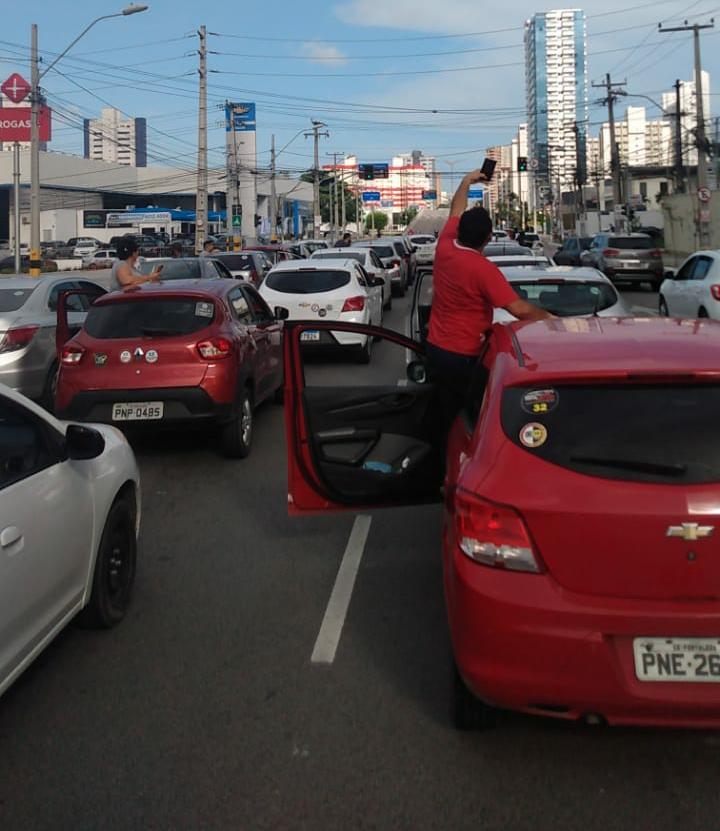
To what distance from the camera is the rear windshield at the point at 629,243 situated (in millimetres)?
33031

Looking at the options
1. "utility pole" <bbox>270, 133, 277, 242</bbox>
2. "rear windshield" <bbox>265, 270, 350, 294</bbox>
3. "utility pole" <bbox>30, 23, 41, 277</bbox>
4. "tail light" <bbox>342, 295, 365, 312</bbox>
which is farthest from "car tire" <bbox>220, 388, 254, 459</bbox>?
"utility pole" <bbox>270, 133, 277, 242</bbox>

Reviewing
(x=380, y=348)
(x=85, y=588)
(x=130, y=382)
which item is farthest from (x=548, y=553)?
(x=380, y=348)

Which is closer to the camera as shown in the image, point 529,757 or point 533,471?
point 533,471

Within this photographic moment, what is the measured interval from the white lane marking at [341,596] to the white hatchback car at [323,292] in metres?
8.54

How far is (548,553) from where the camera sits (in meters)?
3.37

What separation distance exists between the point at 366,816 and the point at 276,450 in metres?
6.29

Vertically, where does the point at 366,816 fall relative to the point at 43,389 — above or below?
above

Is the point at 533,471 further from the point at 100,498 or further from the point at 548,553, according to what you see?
the point at 100,498

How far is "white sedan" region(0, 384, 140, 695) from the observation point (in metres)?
3.92

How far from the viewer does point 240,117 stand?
9000cm

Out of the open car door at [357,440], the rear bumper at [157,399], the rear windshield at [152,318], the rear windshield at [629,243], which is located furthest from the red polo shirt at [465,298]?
the rear windshield at [629,243]

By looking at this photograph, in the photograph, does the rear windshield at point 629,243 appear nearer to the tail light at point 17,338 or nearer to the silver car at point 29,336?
the silver car at point 29,336

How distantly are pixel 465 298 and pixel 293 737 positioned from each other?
2904 millimetres

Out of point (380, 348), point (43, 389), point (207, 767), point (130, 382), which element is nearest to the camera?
point (207, 767)
